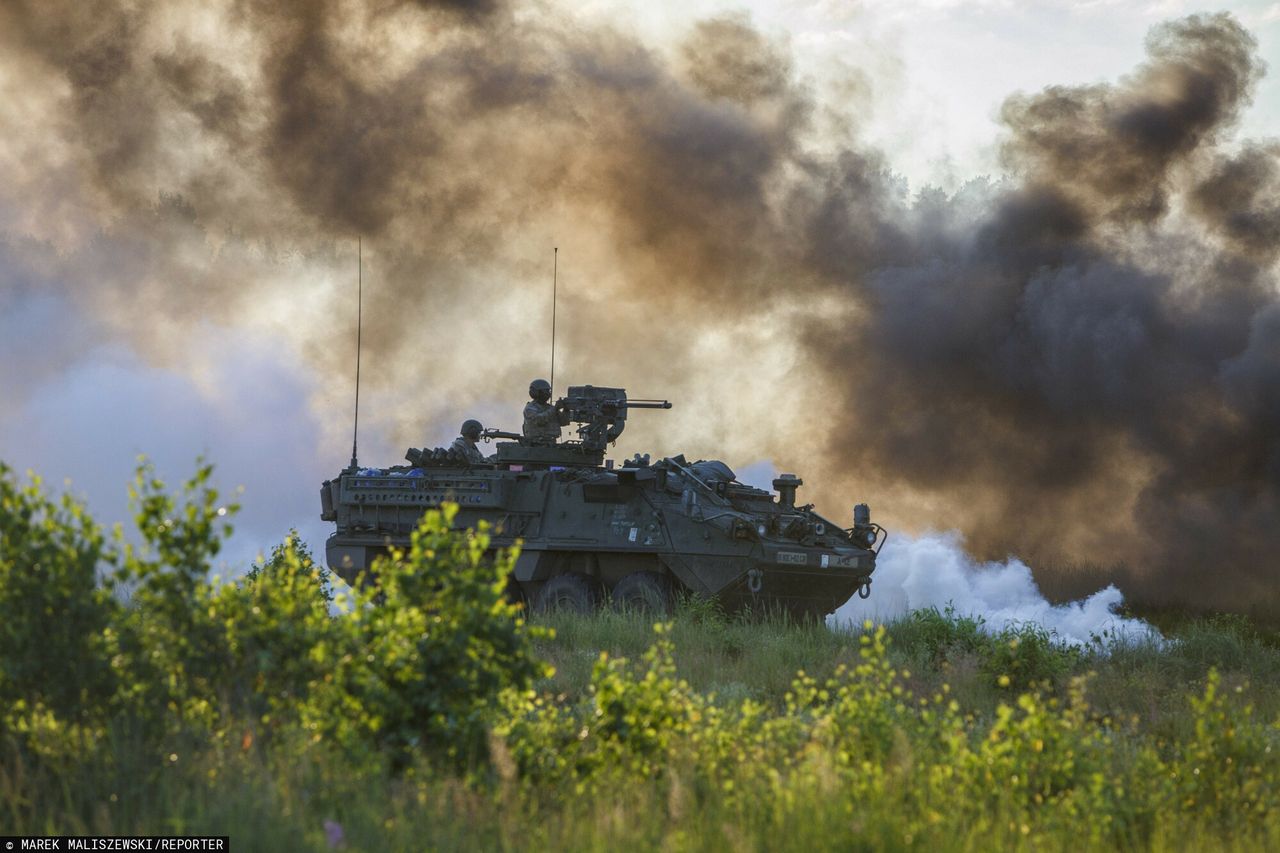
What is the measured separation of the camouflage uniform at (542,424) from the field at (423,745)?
42.3 ft

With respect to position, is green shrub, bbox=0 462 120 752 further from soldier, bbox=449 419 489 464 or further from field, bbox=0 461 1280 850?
soldier, bbox=449 419 489 464

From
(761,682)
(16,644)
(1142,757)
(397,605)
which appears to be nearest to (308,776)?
(397,605)

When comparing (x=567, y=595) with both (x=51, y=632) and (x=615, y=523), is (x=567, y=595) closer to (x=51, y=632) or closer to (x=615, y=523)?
(x=615, y=523)

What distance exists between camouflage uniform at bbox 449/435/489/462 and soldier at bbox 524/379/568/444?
2.94 ft

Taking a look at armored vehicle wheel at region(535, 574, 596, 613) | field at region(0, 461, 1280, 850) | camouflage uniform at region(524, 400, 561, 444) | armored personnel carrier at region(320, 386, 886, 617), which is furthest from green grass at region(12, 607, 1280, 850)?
camouflage uniform at region(524, 400, 561, 444)

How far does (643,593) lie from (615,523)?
1.03m

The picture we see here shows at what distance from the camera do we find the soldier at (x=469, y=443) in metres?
21.9

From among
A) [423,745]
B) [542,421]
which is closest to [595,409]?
[542,421]

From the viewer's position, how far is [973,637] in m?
17.5

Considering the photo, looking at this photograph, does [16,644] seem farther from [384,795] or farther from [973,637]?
[973,637]

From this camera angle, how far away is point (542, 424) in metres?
21.6

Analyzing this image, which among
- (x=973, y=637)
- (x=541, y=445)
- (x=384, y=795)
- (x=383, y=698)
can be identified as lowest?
(x=384, y=795)

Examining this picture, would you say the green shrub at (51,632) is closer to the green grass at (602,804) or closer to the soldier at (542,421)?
the green grass at (602,804)

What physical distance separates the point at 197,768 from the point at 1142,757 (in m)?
5.34
